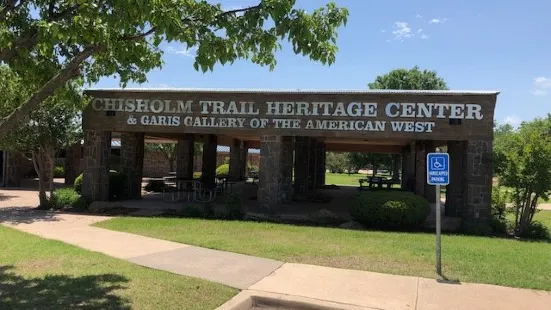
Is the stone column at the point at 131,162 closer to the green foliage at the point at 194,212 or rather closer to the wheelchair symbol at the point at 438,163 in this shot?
the green foliage at the point at 194,212

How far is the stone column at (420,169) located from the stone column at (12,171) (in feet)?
66.3

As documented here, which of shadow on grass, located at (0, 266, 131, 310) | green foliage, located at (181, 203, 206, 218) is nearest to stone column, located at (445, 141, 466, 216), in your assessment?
green foliage, located at (181, 203, 206, 218)

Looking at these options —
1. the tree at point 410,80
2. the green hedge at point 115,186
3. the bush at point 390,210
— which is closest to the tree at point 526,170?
the bush at point 390,210

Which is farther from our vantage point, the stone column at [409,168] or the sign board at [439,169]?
the stone column at [409,168]

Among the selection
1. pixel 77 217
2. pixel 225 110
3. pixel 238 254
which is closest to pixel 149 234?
pixel 238 254

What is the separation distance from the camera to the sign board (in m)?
8.06

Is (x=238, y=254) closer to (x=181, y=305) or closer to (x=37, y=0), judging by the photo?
(x=181, y=305)

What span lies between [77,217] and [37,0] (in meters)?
9.63

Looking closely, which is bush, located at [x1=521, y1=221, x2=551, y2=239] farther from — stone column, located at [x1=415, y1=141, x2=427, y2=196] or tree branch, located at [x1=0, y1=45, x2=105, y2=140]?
tree branch, located at [x1=0, y1=45, x2=105, y2=140]

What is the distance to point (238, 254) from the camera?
9.13 meters

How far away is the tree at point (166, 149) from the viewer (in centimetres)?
4056

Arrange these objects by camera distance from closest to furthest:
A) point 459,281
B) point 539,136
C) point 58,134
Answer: point 459,281 < point 539,136 < point 58,134

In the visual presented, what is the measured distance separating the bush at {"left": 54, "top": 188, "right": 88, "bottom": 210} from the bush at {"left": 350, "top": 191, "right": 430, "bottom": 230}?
8772 mm

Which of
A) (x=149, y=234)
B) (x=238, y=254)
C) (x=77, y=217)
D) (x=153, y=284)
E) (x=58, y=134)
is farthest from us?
(x=58, y=134)
